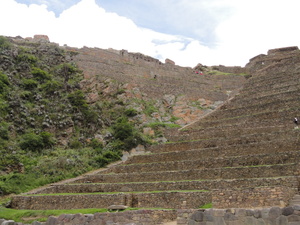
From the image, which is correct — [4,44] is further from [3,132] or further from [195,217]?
[195,217]

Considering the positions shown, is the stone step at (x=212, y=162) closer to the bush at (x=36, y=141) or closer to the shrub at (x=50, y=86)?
the bush at (x=36, y=141)

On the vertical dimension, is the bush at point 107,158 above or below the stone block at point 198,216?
above

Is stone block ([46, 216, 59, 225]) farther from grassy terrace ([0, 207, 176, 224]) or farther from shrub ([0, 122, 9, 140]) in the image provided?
shrub ([0, 122, 9, 140])

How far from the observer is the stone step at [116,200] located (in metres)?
15.7

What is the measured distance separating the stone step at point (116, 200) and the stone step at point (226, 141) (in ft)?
21.2

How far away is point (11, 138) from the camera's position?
26484 mm

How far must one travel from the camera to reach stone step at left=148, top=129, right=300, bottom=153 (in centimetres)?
1998

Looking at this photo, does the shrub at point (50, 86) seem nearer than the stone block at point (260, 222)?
No

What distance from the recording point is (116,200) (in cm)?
1722

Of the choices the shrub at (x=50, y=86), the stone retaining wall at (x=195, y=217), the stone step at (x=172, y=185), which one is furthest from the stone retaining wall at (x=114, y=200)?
the shrub at (x=50, y=86)

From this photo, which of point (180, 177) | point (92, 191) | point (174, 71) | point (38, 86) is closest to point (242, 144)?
point (180, 177)

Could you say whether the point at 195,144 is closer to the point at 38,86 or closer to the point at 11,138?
the point at 11,138

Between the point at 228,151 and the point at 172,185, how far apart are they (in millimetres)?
4477

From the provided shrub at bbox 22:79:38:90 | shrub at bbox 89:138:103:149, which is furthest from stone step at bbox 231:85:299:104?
shrub at bbox 22:79:38:90
